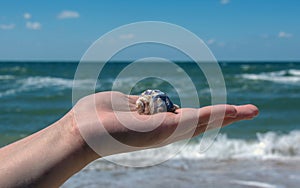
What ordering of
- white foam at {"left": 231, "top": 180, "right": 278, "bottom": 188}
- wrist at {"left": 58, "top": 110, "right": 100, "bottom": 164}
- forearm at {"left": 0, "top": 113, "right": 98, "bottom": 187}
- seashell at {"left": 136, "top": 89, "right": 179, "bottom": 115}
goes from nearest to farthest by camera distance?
forearm at {"left": 0, "top": 113, "right": 98, "bottom": 187}, wrist at {"left": 58, "top": 110, "right": 100, "bottom": 164}, seashell at {"left": 136, "top": 89, "right": 179, "bottom": 115}, white foam at {"left": 231, "top": 180, "right": 278, "bottom": 188}

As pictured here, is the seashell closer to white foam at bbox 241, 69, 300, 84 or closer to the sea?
the sea

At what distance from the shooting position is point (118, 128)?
2.14m

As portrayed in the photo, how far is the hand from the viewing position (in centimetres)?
214

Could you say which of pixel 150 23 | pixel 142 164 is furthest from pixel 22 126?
pixel 150 23

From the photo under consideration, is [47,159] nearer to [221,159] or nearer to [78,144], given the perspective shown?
[78,144]

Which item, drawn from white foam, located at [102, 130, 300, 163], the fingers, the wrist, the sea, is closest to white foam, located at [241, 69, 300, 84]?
the sea

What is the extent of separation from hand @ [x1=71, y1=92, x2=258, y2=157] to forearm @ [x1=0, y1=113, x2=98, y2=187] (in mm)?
62

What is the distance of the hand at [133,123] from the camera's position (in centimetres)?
214

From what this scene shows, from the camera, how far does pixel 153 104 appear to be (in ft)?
8.96

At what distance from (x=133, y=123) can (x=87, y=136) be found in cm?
25

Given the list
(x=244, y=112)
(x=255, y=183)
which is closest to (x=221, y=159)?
(x=255, y=183)

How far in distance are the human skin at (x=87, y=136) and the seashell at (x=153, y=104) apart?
0.21 m

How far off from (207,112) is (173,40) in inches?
31.7

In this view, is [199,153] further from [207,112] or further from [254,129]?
[207,112]
